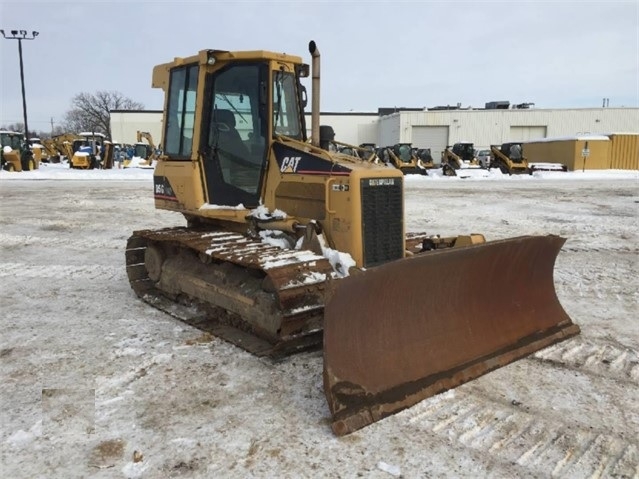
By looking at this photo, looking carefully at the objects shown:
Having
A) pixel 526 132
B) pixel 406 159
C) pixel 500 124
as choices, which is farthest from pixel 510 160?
pixel 526 132

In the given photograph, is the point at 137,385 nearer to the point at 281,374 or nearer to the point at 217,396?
the point at 217,396

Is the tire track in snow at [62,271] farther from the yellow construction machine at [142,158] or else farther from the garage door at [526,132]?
the garage door at [526,132]

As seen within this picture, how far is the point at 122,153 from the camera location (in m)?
39.0

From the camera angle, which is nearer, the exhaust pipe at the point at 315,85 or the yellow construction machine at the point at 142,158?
the exhaust pipe at the point at 315,85

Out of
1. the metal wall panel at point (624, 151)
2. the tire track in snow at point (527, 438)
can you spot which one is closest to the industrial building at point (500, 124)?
the metal wall panel at point (624, 151)

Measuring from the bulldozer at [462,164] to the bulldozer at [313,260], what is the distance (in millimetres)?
24535

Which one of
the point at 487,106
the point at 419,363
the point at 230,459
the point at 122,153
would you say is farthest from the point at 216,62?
the point at 487,106

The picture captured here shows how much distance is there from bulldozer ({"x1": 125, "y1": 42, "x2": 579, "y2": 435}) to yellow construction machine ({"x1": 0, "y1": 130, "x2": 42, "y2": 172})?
28883 mm

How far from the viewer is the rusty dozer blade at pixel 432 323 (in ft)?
11.6

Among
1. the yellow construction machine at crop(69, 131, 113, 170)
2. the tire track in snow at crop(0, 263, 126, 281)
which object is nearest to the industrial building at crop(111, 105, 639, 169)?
the yellow construction machine at crop(69, 131, 113, 170)

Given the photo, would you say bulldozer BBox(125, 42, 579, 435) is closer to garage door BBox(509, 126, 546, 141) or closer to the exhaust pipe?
the exhaust pipe

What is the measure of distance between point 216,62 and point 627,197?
16.6 metres

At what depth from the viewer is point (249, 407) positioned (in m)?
3.65

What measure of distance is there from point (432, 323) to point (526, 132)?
169 feet
